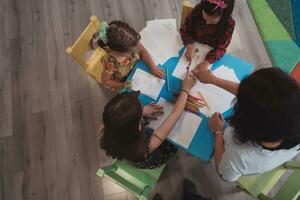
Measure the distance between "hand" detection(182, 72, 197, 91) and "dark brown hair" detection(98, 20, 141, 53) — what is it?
1.04 ft

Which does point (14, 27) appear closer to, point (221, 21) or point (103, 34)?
point (103, 34)

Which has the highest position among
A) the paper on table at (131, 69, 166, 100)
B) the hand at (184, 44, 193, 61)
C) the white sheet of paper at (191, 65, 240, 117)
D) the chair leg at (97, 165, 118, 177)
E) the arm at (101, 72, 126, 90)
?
the hand at (184, 44, 193, 61)

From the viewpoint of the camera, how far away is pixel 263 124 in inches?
35.2

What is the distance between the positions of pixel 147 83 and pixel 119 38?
0.88ft

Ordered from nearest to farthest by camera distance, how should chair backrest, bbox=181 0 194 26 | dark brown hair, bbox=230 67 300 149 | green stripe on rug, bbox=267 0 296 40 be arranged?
1. dark brown hair, bbox=230 67 300 149
2. chair backrest, bbox=181 0 194 26
3. green stripe on rug, bbox=267 0 296 40

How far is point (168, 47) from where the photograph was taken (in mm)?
1505

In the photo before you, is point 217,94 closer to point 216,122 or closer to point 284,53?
point 216,122

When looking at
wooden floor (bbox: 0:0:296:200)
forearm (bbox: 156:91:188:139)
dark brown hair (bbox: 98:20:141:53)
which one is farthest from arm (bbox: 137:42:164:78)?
wooden floor (bbox: 0:0:296:200)

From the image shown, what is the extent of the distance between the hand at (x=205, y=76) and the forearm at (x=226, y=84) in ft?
0.05

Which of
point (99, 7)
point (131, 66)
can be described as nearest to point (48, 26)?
point (99, 7)

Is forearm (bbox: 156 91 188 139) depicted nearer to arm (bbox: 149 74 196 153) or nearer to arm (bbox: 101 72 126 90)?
arm (bbox: 149 74 196 153)

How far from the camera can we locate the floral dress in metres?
1.50

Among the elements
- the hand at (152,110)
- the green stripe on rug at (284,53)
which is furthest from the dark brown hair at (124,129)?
the green stripe on rug at (284,53)

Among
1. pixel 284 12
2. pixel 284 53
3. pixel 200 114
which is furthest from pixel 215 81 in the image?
pixel 284 12
